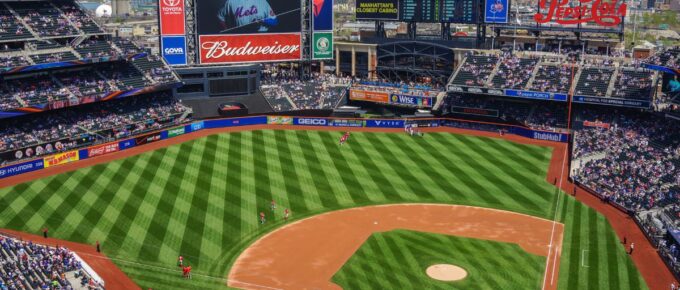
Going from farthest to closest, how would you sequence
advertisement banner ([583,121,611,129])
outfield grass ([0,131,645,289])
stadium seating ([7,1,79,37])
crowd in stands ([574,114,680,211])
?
stadium seating ([7,1,79,37]) < advertisement banner ([583,121,611,129]) < crowd in stands ([574,114,680,211]) < outfield grass ([0,131,645,289])

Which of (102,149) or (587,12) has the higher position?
(587,12)

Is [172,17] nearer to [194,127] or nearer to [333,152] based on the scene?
[194,127]

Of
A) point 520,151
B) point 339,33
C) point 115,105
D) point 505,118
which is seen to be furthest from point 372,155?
point 339,33

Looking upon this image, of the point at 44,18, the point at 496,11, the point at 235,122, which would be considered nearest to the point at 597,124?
the point at 496,11

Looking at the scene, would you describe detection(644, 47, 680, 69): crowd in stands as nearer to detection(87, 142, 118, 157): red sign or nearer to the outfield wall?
the outfield wall

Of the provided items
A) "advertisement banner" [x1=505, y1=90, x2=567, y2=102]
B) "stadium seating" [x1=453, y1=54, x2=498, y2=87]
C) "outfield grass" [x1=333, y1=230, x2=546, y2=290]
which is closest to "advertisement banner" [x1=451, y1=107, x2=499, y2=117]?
"stadium seating" [x1=453, y1=54, x2=498, y2=87]

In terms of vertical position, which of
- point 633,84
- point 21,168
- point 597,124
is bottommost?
point 21,168

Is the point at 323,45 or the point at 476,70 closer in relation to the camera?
the point at 476,70
